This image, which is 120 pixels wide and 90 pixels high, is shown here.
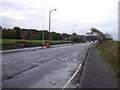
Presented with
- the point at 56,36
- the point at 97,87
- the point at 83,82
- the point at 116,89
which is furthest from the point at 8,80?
the point at 56,36

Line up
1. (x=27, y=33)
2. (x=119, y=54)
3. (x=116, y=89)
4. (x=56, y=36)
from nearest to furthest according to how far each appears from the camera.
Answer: (x=116, y=89)
(x=119, y=54)
(x=27, y=33)
(x=56, y=36)

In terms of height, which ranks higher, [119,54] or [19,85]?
[119,54]

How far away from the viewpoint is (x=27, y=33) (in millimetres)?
109375

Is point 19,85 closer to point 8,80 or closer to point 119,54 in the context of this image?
point 8,80

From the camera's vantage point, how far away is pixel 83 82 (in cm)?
848

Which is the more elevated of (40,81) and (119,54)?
(119,54)

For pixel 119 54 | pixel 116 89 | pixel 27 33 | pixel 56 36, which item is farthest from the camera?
pixel 56 36

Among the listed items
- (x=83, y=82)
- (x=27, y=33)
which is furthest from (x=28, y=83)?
(x=27, y=33)

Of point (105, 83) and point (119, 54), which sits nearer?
point (105, 83)

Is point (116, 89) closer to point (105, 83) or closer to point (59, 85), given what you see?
point (105, 83)

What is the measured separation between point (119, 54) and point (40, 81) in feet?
18.2

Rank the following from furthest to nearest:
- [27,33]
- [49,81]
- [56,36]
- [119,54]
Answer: [56,36]
[27,33]
[119,54]
[49,81]

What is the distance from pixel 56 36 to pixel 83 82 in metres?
128

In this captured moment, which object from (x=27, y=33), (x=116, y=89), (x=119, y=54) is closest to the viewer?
(x=116, y=89)
